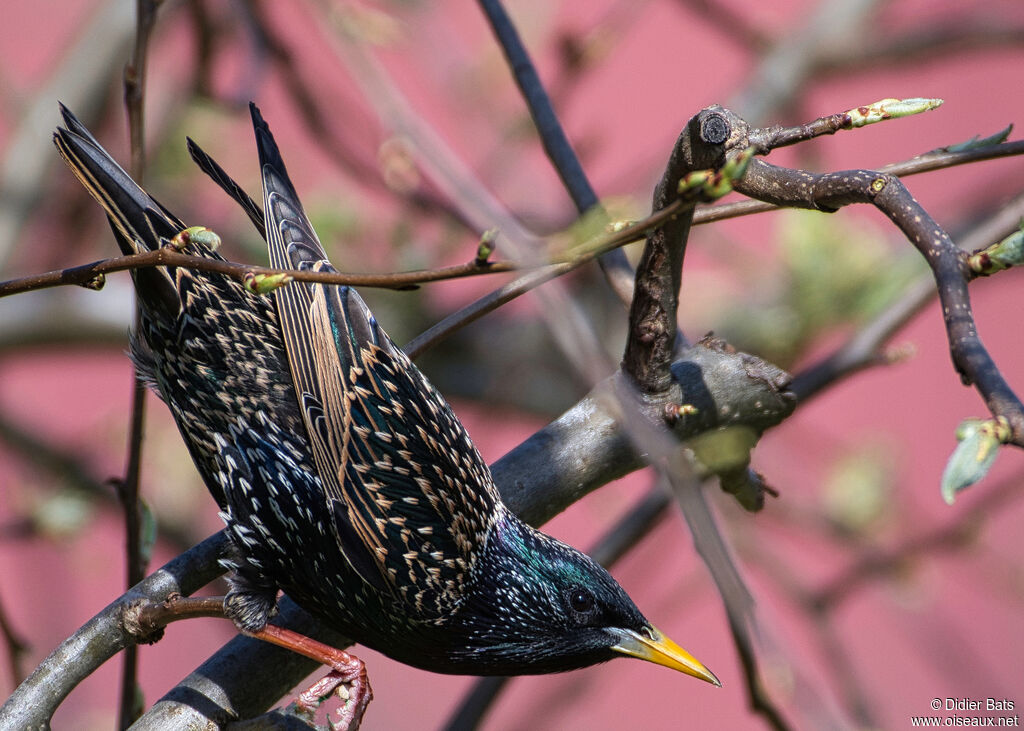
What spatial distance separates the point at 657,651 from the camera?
208 cm

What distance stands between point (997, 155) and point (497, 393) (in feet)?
9.69

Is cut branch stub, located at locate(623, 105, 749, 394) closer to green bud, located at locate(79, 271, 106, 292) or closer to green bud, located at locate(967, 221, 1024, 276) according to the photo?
green bud, located at locate(967, 221, 1024, 276)

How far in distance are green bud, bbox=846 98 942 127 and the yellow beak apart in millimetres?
1142

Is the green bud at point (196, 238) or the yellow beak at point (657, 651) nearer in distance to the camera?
the green bud at point (196, 238)

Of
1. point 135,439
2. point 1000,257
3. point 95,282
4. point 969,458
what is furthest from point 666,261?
point 135,439

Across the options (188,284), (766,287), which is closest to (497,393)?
(766,287)

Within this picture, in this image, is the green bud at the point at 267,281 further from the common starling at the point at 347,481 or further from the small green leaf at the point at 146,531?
the small green leaf at the point at 146,531

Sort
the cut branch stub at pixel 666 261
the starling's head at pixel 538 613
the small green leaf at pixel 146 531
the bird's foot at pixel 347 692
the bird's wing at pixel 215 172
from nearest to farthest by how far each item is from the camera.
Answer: the cut branch stub at pixel 666 261, the bird's foot at pixel 347 692, the small green leaf at pixel 146 531, the starling's head at pixel 538 613, the bird's wing at pixel 215 172

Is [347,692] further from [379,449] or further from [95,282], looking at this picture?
[95,282]

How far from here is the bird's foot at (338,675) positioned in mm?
1789

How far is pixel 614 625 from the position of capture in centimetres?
212

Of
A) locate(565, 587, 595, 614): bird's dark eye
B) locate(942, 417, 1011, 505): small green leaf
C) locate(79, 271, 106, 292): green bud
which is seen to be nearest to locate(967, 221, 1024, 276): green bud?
locate(942, 417, 1011, 505): small green leaf

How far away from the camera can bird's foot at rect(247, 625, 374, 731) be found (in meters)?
1.79

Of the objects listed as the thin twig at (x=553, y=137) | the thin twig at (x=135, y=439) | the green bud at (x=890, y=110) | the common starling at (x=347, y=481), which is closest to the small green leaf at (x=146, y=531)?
the thin twig at (x=135, y=439)
